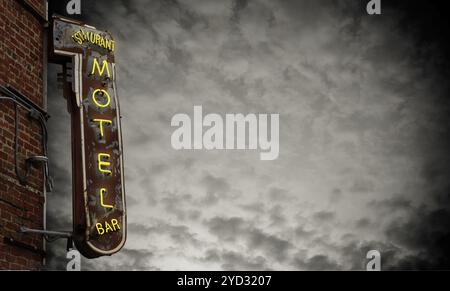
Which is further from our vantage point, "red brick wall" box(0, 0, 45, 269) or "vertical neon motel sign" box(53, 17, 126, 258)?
"vertical neon motel sign" box(53, 17, 126, 258)

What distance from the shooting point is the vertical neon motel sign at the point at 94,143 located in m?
10.9

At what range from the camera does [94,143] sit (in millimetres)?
11336

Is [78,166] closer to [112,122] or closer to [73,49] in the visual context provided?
[112,122]

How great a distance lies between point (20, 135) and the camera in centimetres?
1072

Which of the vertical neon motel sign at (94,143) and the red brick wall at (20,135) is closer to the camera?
the red brick wall at (20,135)

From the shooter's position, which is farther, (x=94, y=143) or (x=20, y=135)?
(x=94, y=143)

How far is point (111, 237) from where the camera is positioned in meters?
11.1

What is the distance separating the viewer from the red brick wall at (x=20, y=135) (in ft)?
33.1

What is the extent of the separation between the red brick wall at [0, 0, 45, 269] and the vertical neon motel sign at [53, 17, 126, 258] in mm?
525

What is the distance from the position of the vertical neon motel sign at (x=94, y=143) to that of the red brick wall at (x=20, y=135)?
0.53 meters

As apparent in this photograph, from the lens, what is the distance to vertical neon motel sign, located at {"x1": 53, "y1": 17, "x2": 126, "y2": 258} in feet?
35.7

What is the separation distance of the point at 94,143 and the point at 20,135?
4.19 feet
